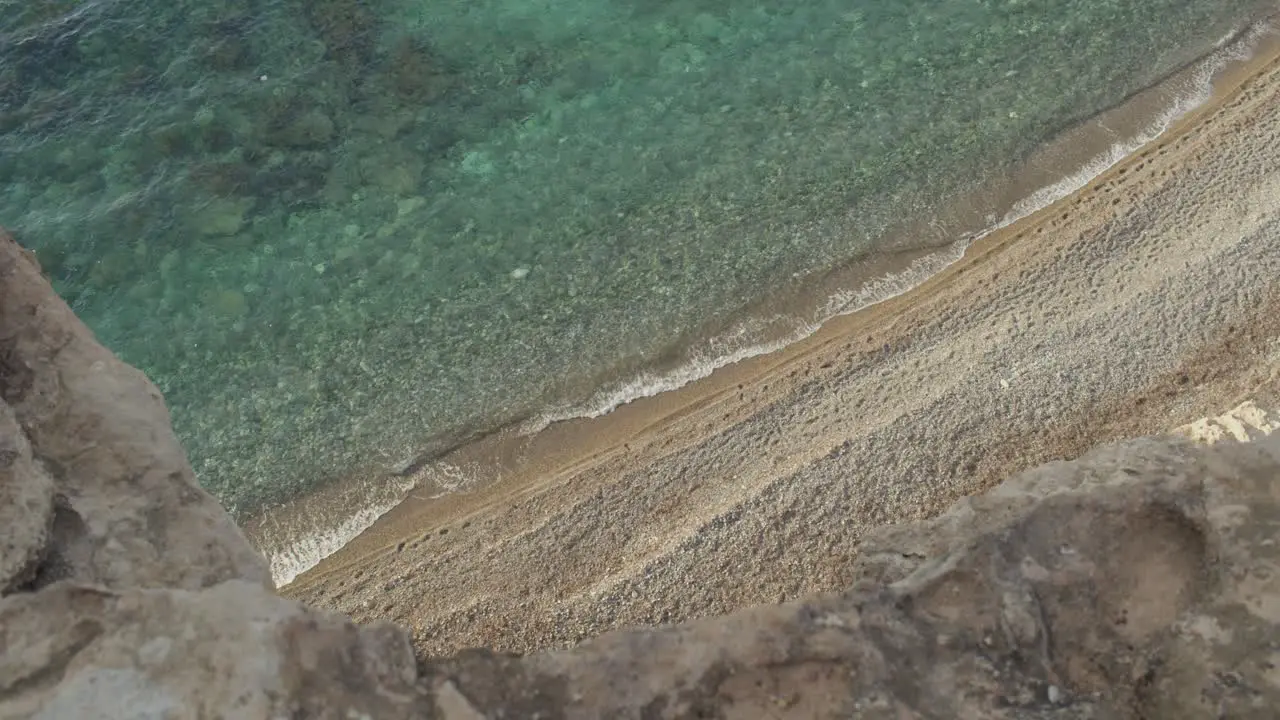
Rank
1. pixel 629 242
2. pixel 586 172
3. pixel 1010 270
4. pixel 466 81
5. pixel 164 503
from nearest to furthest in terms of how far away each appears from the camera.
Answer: pixel 164 503, pixel 1010 270, pixel 629 242, pixel 586 172, pixel 466 81

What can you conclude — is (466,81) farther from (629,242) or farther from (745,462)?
(745,462)

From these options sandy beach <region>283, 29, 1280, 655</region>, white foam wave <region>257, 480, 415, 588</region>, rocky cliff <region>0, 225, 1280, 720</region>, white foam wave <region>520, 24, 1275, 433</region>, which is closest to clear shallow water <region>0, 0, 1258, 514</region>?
white foam wave <region>520, 24, 1275, 433</region>

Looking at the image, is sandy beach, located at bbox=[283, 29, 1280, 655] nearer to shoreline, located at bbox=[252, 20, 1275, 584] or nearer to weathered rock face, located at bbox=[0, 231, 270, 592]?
shoreline, located at bbox=[252, 20, 1275, 584]

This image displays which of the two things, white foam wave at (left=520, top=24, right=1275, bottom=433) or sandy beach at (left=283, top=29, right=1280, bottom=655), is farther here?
white foam wave at (left=520, top=24, right=1275, bottom=433)

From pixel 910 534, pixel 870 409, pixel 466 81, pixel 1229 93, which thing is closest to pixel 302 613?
pixel 910 534

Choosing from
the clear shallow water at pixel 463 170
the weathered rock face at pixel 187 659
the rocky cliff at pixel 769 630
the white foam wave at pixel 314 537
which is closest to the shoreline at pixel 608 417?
the white foam wave at pixel 314 537

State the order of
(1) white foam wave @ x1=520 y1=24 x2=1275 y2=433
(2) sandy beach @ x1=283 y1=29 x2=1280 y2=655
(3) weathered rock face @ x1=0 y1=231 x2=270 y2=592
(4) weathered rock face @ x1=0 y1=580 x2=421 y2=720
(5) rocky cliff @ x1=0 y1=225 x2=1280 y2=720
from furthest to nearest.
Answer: (1) white foam wave @ x1=520 y1=24 x2=1275 y2=433 < (2) sandy beach @ x1=283 y1=29 x2=1280 y2=655 < (3) weathered rock face @ x1=0 y1=231 x2=270 y2=592 < (5) rocky cliff @ x1=0 y1=225 x2=1280 y2=720 < (4) weathered rock face @ x1=0 y1=580 x2=421 y2=720

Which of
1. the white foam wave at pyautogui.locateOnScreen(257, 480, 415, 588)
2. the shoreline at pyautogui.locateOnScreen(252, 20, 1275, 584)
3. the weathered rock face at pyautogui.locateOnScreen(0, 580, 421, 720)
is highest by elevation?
the weathered rock face at pyautogui.locateOnScreen(0, 580, 421, 720)
